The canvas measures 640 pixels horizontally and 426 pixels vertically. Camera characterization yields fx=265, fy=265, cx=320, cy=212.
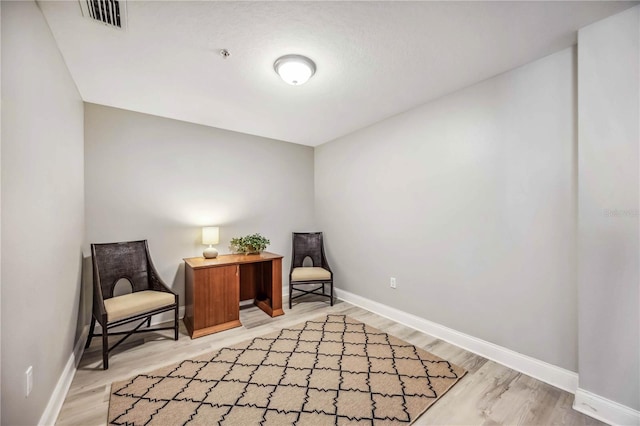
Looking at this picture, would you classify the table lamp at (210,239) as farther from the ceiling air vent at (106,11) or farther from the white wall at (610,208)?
the white wall at (610,208)

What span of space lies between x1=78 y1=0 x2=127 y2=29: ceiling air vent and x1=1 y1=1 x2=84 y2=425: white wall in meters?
0.24

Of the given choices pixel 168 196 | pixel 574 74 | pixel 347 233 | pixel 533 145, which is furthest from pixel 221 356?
pixel 574 74

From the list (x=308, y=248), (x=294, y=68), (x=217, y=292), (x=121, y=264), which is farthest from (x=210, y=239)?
(x=294, y=68)

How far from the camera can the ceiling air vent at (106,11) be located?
4.84ft

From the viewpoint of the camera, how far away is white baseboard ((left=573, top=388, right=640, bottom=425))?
1.54m

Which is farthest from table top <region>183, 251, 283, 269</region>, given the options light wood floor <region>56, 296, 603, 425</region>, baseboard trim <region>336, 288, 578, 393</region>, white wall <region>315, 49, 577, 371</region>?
baseboard trim <region>336, 288, 578, 393</region>

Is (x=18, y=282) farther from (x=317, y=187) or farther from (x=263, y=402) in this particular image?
(x=317, y=187)

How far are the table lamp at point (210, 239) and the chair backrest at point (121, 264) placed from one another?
1.93 ft

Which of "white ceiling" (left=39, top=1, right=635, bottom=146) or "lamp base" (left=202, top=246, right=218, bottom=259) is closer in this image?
"white ceiling" (left=39, top=1, right=635, bottom=146)

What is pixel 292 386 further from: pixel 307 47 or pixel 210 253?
pixel 307 47

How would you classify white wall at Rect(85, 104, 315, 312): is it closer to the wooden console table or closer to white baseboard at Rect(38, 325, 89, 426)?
the wooden console table

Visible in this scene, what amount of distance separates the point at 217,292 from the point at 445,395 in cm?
228

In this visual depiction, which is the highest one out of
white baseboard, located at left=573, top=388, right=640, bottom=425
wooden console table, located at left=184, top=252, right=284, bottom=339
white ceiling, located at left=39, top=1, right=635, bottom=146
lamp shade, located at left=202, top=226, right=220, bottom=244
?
white ceiling, located at left=39, top=1, right=635, bottom=146

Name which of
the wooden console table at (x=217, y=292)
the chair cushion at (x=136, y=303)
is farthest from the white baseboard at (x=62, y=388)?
the wooden console table at (x=217, y=292)
